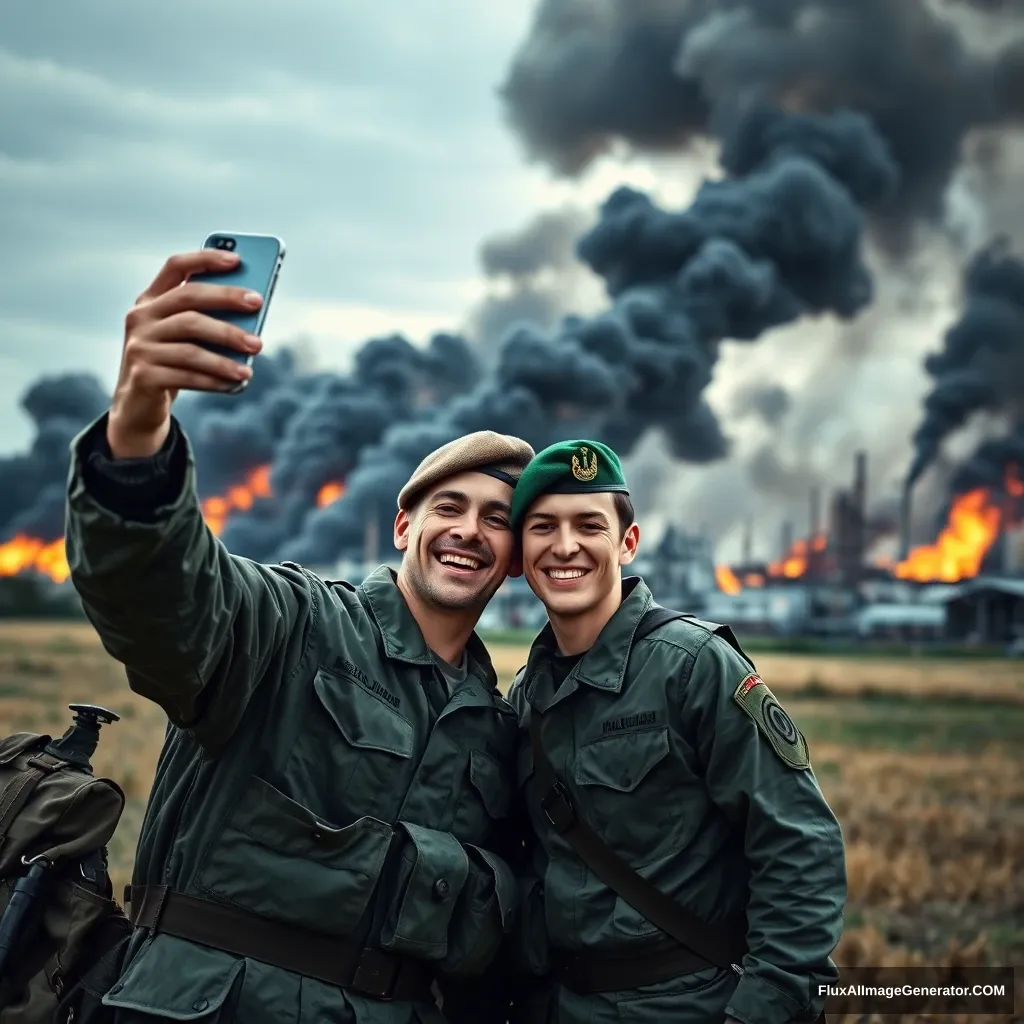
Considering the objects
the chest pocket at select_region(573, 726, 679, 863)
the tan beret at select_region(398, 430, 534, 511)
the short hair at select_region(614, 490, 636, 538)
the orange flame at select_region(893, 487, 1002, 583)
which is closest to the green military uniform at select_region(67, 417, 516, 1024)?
the chest pocket at select_region(573, 726, 679, 863)

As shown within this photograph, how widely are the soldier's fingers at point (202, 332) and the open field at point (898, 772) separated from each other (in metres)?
7.50

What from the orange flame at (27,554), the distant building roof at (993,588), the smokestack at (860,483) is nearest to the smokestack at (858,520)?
the smokestack at (860,483)

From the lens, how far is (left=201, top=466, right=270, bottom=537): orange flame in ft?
315

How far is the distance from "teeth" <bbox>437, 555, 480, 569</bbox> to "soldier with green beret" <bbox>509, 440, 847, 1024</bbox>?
0.16 meters

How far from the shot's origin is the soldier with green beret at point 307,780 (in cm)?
274

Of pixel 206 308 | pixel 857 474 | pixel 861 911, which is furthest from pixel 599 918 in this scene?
pixel 857 474

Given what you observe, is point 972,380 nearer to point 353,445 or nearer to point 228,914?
point 353,445

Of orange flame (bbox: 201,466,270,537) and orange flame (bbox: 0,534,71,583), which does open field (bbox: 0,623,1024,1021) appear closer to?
orange flame (bbox: 0,534,71,583)

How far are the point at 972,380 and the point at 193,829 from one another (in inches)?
3408

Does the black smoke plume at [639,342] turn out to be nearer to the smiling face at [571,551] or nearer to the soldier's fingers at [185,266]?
the smiling face at [571,551]

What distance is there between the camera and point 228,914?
122 inches

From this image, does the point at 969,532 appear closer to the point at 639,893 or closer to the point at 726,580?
the point at 726,580

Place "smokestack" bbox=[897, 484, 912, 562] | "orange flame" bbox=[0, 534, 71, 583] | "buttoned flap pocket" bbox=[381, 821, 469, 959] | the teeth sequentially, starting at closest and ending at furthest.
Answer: "buttoned flap pocket" bbox=[381, 821, 469, 959]
the teeth
"smokestack" bbox=[897, 484, 912, 562]
"orange flame" bbox=[0, 534, 71, 583]

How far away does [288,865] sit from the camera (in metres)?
3.11
